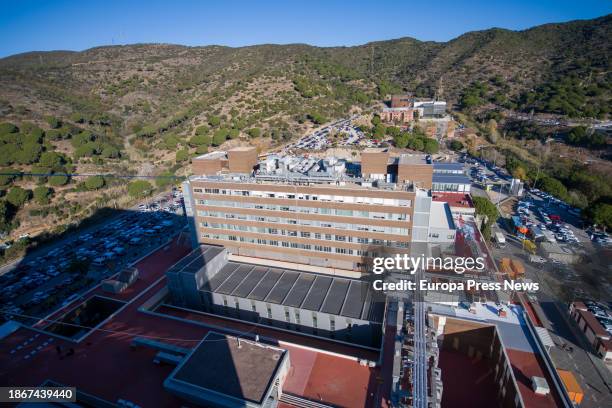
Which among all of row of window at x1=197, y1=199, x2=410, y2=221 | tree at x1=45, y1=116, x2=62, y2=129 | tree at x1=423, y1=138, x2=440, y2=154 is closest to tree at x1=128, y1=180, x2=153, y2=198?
tree at x1=45, y1=116, x2=62, y2=129

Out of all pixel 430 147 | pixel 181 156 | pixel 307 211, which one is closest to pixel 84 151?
pixel 181 156

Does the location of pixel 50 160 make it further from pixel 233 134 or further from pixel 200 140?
pixel 233 134

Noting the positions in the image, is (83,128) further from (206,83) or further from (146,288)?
(146,288)

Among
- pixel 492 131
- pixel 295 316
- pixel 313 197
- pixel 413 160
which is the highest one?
pixel 413 160

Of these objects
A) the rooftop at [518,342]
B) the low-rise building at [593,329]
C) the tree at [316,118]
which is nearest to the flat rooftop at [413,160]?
the rooftop at [518,342]

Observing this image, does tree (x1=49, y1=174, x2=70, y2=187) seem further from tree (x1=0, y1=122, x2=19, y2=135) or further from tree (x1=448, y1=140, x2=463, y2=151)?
tree (x1=448, y1=140, x2=463, y2=151)

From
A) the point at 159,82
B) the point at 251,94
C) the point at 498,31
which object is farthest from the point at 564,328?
the point at 498,31
